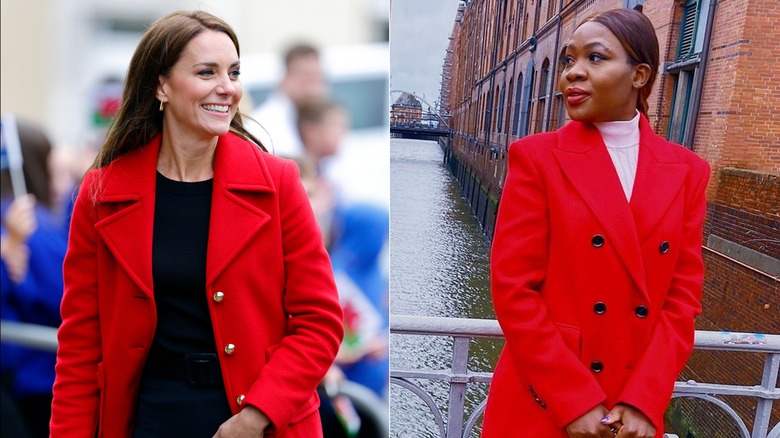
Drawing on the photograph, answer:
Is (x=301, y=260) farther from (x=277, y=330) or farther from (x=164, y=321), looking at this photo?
(x=164, y=321)

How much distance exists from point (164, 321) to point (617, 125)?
1100mm

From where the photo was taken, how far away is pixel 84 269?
137cm

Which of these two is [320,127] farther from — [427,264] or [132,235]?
[427,264]

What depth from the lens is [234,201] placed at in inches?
53.7

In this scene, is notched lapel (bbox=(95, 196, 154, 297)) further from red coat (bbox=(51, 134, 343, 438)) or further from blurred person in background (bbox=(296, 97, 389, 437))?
blurred person in background (bbox=(296, 97, 389, 437))

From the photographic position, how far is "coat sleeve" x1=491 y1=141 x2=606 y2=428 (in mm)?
1370

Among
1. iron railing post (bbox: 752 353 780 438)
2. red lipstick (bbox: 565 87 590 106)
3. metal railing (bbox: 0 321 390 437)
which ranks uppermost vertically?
red lipstick (bbox: 565 87 590 106)

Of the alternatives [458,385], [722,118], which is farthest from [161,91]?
[722,118]

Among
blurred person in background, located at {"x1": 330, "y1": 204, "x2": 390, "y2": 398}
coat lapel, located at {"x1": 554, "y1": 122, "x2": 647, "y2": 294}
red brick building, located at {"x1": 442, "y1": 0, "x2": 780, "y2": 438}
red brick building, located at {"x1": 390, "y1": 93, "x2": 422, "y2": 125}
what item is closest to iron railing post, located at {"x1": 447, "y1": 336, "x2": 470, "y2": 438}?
blurred person in background, located at {"x1": 330, "y1": 204, "x2": 390, "y2": 398}

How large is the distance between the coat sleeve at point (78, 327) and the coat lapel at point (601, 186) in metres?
1.05

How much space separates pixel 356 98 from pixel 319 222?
354 mm

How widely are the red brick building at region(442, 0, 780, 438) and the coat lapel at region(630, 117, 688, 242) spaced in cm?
41

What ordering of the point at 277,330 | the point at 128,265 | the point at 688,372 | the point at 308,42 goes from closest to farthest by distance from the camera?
the point at 128,265
the point at 277,330
the point at 308,42
the point at 688,372

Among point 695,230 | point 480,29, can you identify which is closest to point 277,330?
point 695,230
